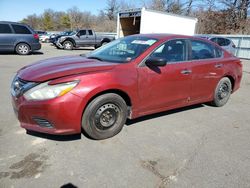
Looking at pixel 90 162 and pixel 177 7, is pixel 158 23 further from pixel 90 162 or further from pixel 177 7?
pixel 177 7

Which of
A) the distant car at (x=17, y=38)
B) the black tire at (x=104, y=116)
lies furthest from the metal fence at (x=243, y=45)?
the black tire at (x=104, y=116)

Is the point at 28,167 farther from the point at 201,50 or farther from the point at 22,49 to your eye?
the point at 22,49

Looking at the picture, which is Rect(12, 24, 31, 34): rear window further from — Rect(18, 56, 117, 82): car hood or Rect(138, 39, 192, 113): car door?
Rect(138, 39, 192, 113): car door

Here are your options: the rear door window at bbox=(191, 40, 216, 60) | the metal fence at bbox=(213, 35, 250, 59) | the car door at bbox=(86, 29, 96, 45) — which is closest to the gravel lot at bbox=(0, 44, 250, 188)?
the rear door window at bbox=(191, 40, 216, 60)

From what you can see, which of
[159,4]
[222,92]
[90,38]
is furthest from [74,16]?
[222,92]

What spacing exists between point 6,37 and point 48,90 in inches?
466

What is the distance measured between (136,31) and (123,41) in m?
12.0

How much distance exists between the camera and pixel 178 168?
285cm

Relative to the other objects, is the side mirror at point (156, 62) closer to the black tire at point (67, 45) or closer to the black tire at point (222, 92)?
the black tire at point (222, 92)

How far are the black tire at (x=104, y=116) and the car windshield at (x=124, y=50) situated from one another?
27.9 inches


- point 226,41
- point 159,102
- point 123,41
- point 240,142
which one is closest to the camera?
point 240,142

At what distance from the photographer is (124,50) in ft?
13.4

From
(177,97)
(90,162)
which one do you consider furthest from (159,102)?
(90,162)

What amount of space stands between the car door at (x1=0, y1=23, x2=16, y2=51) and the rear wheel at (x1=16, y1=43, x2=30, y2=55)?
0.37 metres
